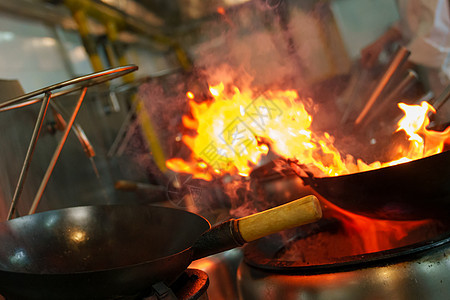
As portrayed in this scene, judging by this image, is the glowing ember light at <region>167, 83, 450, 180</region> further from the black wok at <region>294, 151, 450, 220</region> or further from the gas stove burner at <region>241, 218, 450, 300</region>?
the gas stove burner at <region>241, 218, 450, 300</region>

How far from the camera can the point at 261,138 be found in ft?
6.29

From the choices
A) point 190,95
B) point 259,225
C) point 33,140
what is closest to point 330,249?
point 259,225

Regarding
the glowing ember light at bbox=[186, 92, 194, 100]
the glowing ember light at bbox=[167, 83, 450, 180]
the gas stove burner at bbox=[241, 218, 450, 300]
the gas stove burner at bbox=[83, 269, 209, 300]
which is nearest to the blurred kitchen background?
the glowing ember light at bbox=[186, 92, 194, 100]

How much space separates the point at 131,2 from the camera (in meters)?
2.91

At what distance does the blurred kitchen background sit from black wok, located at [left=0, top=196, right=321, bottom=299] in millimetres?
460

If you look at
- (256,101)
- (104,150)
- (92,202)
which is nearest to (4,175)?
(92,202)

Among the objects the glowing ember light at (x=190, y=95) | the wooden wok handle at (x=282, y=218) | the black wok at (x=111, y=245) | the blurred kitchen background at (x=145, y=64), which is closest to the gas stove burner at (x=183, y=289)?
the black wok at (x=111, y=245)

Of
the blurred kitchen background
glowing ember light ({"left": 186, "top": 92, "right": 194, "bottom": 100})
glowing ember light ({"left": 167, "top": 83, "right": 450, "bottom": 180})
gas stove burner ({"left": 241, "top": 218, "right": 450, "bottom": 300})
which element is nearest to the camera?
gas stove burner ({"left": 241, "top": 218, "right": 450, "bottom": 300})

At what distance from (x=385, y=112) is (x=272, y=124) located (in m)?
1.40

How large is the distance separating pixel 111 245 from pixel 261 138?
107 centimetres

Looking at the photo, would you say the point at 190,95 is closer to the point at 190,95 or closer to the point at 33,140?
the point at 190,95

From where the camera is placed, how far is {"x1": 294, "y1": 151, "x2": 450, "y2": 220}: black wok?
0.91 metres

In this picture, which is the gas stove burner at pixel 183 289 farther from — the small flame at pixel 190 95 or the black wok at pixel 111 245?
the small flame at pixel 190 95

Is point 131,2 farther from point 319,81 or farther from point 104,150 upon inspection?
point 319,81
